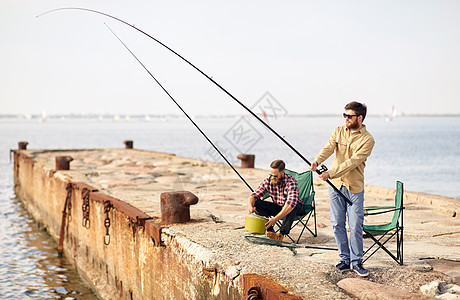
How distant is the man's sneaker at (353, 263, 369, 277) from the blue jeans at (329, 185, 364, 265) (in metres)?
0.04

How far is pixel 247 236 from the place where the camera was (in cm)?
557

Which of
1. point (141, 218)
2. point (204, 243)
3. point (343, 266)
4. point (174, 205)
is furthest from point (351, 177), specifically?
point (141, 218)

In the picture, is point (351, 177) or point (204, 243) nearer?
point (351, 177)

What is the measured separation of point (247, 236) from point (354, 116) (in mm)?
1727

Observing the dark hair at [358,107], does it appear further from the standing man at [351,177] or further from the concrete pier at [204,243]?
the concrete pier at [204,243]

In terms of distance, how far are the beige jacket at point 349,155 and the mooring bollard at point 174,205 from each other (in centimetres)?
198

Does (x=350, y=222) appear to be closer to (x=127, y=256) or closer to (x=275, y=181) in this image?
(x=275, y=181)

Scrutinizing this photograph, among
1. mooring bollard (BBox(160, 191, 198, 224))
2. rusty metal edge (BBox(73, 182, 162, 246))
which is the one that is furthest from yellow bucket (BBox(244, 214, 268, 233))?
rusty metal edge (BBox(73, 182, 162, 246))

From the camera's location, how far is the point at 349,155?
484 centimetres

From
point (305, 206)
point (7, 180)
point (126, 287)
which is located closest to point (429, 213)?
point (305, 206)

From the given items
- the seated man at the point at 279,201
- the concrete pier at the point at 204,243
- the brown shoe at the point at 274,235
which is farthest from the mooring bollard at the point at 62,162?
the brown shoe at the point at 274,235

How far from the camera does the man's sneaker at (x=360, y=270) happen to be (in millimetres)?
4641

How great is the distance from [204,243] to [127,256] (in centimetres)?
230

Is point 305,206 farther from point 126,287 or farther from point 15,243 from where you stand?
point 15,243
